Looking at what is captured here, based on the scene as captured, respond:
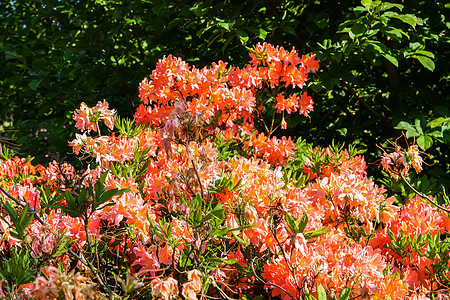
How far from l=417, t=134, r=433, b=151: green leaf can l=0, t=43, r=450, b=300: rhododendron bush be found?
603mm

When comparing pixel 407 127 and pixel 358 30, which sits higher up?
pixel 358 30

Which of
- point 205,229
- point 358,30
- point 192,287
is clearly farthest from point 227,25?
point 192,287

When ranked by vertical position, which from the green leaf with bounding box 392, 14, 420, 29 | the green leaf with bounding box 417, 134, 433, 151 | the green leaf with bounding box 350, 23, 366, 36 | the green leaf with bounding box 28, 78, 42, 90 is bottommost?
the green leaf with bounding box 28, 78, 42, 90

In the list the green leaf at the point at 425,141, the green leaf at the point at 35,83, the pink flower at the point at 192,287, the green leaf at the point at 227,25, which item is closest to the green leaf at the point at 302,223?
the pink flower at the point at 192,287

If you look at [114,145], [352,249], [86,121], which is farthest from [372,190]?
[86,121]

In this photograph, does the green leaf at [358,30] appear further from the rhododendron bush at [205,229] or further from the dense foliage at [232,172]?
the rhododendron bush at [205,229]

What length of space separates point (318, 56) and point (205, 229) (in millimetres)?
1737

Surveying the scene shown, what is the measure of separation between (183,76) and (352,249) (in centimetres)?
120

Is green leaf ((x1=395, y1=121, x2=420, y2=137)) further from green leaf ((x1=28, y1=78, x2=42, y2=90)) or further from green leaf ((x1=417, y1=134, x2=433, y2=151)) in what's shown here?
green leaf ((x1=28, y1=78, x2=42, y2=90))

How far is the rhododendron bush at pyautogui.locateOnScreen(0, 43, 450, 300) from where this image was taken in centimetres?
126

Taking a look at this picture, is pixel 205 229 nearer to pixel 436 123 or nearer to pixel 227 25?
pixel 227 25

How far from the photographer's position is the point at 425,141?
8.91ft

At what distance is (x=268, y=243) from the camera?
149 centimetres

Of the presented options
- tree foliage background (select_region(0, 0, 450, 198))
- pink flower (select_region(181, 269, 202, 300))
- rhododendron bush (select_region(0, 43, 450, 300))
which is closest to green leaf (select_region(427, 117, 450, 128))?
tree foliage background (select_region(0, 0, 450, 198))
